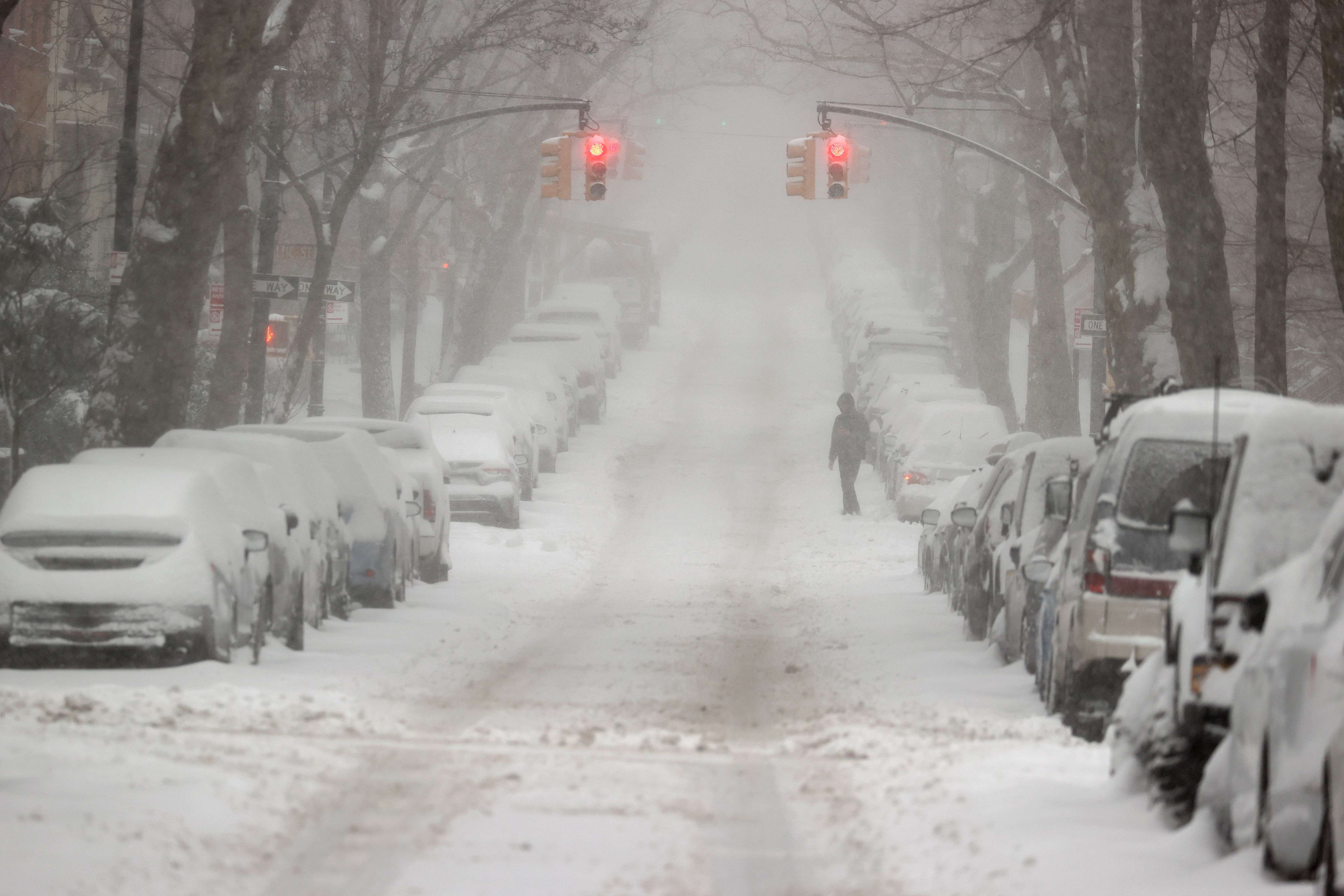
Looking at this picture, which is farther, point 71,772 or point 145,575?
point 145,575

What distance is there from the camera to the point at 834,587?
881 inches

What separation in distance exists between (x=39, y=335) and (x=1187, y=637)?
17120 millimetres

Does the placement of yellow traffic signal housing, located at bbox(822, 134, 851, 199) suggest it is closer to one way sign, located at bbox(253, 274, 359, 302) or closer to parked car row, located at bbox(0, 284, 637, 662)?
one way sign, located at bbox(253, 274, 359, 302)

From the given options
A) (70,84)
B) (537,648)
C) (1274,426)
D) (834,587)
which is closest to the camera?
(1274,426)

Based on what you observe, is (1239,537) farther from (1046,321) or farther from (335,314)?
(1046,321)

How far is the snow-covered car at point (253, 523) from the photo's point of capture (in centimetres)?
1338

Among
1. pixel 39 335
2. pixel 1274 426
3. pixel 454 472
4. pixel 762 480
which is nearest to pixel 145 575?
pixel 1274 426

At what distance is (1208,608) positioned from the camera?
7.76m

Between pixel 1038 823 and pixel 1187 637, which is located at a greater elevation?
pixel 1187 637

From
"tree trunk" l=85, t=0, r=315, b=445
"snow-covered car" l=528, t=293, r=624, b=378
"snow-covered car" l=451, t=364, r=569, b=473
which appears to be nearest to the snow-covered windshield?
"tree trunk" l=85, t=0, r=315, b=445

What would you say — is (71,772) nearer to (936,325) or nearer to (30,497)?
(30,497)

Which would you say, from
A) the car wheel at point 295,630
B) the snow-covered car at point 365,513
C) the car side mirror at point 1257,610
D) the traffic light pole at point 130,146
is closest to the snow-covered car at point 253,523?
the car wheel at point 295,630

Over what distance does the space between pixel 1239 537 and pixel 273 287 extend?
1881cm

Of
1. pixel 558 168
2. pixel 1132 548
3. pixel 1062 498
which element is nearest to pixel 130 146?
pixel 558 168
